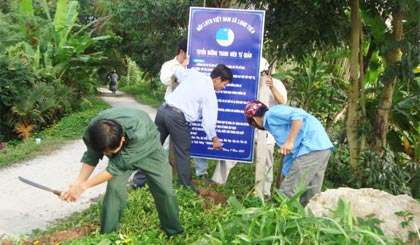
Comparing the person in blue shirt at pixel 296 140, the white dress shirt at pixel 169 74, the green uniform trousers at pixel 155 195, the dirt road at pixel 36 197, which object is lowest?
the dirt road at pixel 36 197

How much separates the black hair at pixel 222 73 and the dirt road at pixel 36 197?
6.57 feet

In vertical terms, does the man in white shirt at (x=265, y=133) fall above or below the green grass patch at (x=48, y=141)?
above

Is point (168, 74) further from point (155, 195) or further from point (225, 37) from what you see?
point (155, 195)

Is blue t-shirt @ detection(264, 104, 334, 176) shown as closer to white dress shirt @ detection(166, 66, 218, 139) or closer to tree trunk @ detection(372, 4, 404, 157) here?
white dress shirt @ detection(166, 66, 218, 139)

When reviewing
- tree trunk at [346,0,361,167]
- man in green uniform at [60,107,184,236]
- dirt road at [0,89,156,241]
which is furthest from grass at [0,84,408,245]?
tree trunk at [346,0,361,167]

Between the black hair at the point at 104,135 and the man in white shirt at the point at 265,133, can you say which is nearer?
the black hair at the point at 104,135

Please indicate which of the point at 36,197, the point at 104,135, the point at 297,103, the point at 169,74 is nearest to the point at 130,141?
the point at 104,135

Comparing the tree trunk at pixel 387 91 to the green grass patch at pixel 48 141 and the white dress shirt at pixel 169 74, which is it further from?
the green grass patch at pixel 48 141

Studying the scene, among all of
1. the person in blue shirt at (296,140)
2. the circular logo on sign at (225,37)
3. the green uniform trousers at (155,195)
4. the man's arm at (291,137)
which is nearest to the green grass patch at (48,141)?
the circular logo on sign at (225,37)

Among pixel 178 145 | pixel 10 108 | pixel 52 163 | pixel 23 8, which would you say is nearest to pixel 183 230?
pixel 178 145

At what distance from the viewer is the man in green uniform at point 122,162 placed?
3557 millimetres

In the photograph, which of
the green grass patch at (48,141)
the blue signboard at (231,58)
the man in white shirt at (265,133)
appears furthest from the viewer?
the green grass patch at (48,141)

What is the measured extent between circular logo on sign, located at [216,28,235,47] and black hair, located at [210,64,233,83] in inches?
19.0

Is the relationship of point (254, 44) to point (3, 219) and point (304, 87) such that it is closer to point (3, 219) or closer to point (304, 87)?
point (304, 87)
